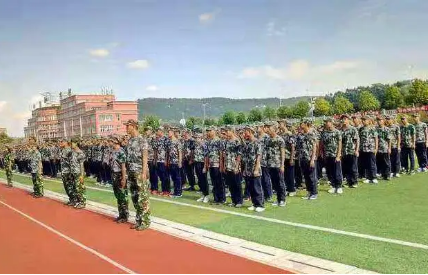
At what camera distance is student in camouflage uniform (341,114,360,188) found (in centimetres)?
1136

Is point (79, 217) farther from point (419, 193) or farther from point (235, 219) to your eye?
point (419, 193)

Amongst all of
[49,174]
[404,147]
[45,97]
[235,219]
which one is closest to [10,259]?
[235,219]

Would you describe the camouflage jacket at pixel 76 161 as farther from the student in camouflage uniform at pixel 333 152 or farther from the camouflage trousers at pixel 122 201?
the student in camouflage uniform at pixel 333 152

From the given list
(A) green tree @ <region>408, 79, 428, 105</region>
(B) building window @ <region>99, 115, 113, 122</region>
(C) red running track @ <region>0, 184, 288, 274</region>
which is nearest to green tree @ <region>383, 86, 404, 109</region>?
(A) green tree @ <region>408, 79, 428, 105</region>

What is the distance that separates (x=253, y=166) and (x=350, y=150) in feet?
10.5

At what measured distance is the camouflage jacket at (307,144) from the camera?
35.4 feet

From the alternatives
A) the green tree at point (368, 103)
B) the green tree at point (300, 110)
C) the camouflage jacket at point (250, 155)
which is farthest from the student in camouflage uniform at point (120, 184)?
the green tree at point (300, 110)

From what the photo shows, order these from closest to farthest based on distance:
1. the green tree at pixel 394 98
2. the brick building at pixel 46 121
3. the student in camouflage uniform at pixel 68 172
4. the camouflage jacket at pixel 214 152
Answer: the camouflage jacket at pixel 214 152 < the student in camouflage uniform at pixel 68 172 < the green tree at pixel 394 98 < the brick building at pixel 46 121

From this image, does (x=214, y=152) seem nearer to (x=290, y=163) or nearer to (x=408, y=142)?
(x=290, y=163)

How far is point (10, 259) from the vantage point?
280 inches

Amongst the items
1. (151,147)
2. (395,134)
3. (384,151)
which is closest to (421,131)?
(395,134)

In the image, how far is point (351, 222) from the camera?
7586 millimetres

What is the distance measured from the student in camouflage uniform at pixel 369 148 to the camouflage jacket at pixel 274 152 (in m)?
3.11

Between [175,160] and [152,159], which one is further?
[152,159]
